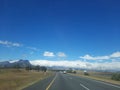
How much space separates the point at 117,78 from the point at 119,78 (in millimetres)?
451

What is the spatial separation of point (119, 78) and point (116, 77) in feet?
3.29

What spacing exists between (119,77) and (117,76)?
Result: 2.45 feet

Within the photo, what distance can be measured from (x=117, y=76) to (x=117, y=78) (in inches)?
49.1

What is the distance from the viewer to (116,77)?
52.2 m

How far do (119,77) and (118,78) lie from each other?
2.40ft

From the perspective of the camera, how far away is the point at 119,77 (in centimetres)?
5169

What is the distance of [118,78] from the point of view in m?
51.1

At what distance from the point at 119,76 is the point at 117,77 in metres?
0.68

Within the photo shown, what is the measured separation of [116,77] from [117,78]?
1003 millimetres

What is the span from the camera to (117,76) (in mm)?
52375

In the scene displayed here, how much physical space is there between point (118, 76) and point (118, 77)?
625 millimetres

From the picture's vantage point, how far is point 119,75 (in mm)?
52812

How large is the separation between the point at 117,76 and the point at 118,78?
1339 mm
